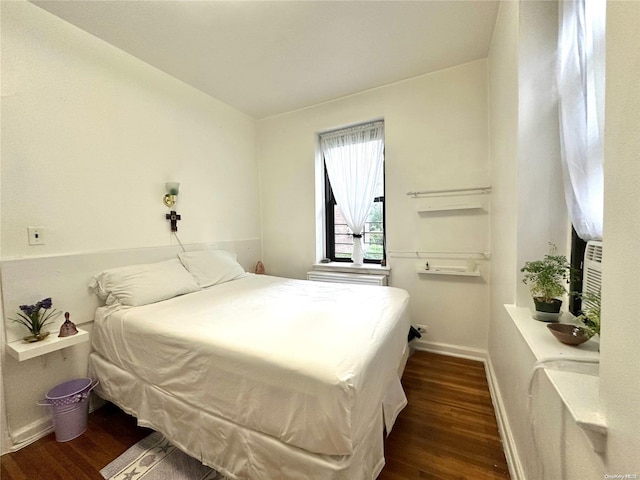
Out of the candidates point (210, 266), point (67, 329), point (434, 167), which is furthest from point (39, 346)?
point (434, 167)

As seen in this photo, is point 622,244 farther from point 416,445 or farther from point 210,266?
point 210,266

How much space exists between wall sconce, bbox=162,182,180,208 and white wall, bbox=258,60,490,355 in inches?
60.2

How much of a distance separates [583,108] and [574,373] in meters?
1.02

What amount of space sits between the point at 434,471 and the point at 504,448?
0.45m

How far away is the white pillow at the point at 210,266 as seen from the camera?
2.39 m

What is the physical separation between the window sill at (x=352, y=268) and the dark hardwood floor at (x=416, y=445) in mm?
1147

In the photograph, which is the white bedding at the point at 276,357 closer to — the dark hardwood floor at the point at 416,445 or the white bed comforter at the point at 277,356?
the white bed comforter at the point at 277,356

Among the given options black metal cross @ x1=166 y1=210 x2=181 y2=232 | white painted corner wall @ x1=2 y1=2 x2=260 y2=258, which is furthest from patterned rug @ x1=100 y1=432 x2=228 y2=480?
black metal cross @ x1=166 y1=210 x2=181 y2=232

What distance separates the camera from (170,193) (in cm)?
239

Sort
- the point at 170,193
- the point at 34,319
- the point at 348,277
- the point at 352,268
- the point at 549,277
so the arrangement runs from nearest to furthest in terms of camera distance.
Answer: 1. the point at 549,277
2. the point at 34,319
3. the point at 170,193
4. the point at 348,277
5. the point at 352,268

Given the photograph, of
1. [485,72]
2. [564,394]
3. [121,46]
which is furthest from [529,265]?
[121,46]

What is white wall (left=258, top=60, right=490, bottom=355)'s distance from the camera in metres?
2.39

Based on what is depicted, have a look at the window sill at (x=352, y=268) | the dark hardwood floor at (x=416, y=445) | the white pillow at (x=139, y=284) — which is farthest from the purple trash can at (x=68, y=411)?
the window sill at (x=352, y=268)

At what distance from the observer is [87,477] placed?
1.32m
